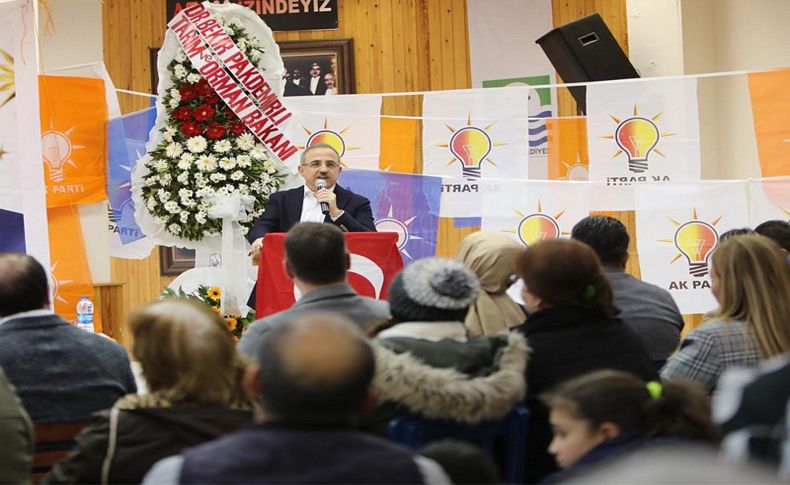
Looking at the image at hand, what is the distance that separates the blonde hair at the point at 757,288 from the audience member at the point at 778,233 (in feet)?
4.09

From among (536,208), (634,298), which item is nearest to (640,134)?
(536,208)

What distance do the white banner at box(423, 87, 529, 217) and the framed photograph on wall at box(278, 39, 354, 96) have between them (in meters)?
1.73

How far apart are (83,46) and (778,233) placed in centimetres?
623

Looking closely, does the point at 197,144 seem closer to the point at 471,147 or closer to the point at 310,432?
the point at 471,147

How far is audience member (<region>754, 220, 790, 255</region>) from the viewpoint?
3.89m

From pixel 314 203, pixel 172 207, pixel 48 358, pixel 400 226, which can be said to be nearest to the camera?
pixel 48 358

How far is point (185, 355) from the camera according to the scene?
200 cm

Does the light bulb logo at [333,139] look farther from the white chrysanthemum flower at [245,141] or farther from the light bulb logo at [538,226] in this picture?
the white chrysanthemum flower at [245,141]

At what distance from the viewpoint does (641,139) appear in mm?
6391

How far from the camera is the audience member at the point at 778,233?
3887 mm

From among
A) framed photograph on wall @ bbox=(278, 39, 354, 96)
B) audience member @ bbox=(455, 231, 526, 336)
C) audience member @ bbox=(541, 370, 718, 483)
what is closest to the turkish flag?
audience member @ bbox=(455, 231, 526, 336)

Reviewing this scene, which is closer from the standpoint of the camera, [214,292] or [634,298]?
[634,298]

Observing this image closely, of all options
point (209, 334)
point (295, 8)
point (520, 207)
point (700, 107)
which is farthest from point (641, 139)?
point (209, 334)

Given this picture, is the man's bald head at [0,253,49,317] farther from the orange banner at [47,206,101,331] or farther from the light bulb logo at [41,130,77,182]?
the light bulb logo at [41,130,77,182]
